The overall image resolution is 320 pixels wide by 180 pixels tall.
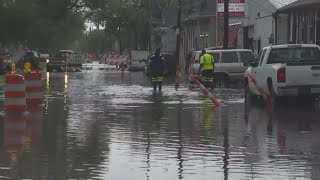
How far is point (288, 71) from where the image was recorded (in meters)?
19.3

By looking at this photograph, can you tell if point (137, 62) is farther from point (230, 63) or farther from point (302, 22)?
point (230, 63)

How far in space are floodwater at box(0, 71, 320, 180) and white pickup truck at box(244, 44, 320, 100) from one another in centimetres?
56

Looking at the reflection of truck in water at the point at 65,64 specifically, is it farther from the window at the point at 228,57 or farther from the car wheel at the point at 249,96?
the car wheel at the point at 249,96

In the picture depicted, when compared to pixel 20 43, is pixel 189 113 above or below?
below

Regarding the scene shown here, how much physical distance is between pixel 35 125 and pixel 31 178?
626cm

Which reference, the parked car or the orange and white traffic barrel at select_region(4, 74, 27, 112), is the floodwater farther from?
the parked car

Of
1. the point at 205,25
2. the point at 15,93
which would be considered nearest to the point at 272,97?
the point at 15,93

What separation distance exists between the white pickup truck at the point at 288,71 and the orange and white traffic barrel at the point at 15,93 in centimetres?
676

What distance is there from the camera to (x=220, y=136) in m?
13.4

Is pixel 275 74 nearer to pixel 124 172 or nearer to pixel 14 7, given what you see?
pixel 124 172

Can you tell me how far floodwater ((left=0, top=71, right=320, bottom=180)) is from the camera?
9609mm

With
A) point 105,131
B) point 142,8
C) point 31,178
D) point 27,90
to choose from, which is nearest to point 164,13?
point 142,8

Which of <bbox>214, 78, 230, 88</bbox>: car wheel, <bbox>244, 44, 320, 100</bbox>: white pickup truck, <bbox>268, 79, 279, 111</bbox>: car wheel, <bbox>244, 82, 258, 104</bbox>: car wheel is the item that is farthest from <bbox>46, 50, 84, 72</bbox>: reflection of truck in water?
<bbox>244, 44, 320, 100</bbox>: white pickup truck

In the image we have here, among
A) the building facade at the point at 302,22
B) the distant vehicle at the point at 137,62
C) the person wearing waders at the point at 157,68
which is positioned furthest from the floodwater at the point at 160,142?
the distant vehicle at the point at 137,62
